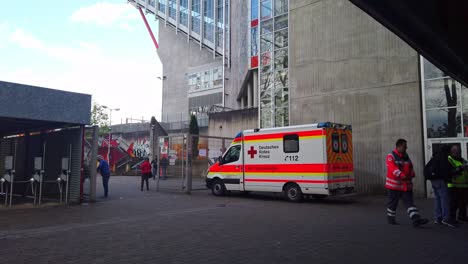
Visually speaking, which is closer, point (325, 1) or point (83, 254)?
point (83, 254)

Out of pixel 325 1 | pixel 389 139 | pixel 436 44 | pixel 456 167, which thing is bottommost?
pixel 456 167

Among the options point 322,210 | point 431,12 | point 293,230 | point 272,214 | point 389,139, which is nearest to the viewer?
point 431,12

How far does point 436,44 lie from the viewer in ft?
25.9

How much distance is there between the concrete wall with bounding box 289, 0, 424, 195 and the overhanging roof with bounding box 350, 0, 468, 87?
628 centimetres

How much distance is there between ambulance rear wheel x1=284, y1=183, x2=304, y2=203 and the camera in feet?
43.0

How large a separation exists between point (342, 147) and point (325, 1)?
8.45m

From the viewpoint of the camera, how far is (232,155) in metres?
15.2

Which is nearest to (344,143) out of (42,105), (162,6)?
(42,105)

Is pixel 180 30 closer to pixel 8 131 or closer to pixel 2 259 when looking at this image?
pixel 8 131

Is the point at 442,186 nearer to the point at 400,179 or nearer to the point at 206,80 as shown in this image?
the point at 400,179

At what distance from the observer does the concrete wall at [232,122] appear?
2706 cm

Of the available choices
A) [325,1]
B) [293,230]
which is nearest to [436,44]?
[293,230]

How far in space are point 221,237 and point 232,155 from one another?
8.16 metres

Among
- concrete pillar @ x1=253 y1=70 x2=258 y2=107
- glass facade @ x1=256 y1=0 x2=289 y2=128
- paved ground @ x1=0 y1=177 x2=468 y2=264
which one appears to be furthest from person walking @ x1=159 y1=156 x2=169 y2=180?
concrete pillar @ x1=253 y1=70 x2=258 y2=107
